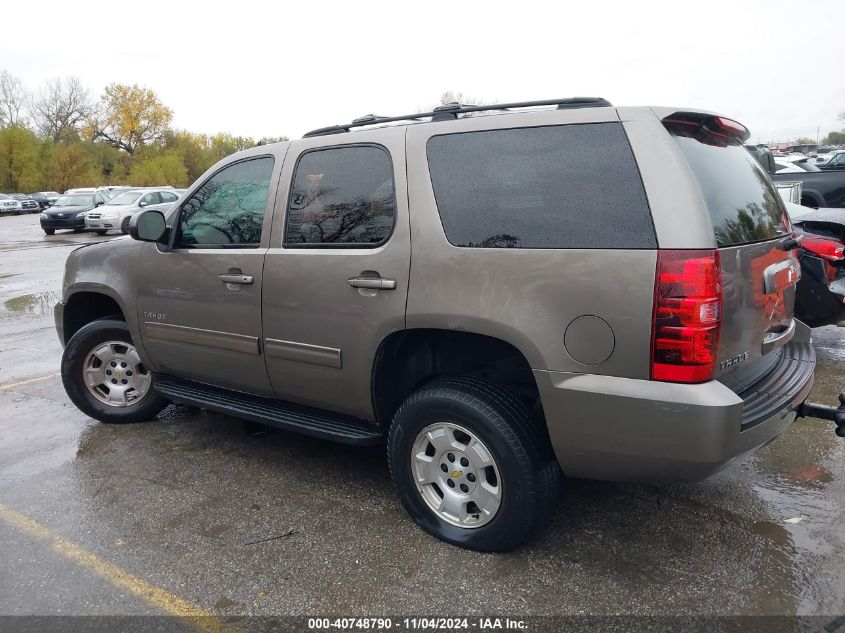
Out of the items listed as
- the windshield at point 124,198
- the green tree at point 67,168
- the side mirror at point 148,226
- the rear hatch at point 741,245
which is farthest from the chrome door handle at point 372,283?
the green tree at point 67,168

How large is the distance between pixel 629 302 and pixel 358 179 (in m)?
1.56

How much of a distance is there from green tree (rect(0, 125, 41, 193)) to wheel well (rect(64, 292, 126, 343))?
58.0 meters

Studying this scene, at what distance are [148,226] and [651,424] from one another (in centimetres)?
304

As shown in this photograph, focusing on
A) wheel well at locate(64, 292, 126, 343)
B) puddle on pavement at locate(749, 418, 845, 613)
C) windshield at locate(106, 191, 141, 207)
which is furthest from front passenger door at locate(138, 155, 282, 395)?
windshield at locate(106, 191, 141, 207)

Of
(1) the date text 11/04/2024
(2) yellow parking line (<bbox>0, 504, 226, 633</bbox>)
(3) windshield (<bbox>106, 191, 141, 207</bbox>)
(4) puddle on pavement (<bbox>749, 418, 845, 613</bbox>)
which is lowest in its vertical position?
(2) yellow parking line (<bbox>0, 504, 226, 633</bbox>)

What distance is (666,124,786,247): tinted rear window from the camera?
2576mm

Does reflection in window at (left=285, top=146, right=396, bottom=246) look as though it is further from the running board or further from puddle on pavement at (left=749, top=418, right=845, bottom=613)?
puddle on pavement at (left=749, top=418, right=845, bottom=613)

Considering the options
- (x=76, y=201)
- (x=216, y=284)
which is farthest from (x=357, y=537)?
(x=76, y=201)

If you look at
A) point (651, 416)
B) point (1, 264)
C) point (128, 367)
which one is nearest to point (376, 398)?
point (651, 416)

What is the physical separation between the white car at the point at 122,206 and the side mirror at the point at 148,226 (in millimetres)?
20693

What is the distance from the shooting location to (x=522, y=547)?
9.71ft

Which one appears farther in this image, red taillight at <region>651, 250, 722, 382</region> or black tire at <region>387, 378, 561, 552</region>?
black tire at <region>387, 378, 561, 552</region>

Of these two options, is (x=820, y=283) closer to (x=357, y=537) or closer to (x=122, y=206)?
(x=357, y=537)

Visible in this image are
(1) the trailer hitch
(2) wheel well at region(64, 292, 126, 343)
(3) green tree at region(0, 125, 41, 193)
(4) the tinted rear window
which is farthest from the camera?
(3) green tree at region(0, 125, 41, 193)
